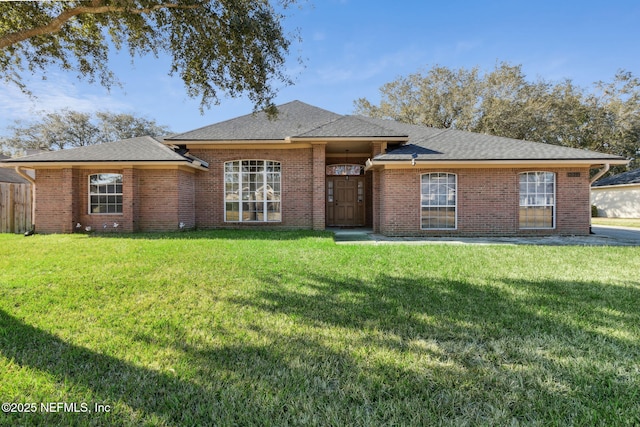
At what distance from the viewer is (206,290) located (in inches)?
192

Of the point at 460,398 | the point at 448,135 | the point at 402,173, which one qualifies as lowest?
the point at 460,398

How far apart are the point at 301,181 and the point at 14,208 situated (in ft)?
42.5

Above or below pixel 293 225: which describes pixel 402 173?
above

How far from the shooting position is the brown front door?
604 inches

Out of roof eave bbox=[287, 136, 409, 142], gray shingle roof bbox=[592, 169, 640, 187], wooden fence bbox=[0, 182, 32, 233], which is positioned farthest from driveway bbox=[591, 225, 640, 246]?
wooden fence bbox=[0, 182, 32, 233]

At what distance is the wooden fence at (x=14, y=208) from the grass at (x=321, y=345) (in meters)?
10.8

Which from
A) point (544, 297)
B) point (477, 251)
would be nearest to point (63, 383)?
point (544, 297)

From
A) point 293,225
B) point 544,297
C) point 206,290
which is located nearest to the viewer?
point 544,297

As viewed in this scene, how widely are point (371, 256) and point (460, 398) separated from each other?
5.38m

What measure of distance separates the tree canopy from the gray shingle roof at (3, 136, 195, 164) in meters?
22.6

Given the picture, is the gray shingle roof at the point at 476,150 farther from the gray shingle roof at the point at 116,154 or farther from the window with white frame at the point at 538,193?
the gray shingle roof at the point at 116,154

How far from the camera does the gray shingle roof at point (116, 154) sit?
12.3 metres

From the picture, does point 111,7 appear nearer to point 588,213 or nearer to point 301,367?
point 301,367

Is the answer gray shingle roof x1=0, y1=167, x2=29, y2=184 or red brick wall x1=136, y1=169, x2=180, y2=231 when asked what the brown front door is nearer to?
red brick wall x1=136, y1=169, x2=180, y2=231
